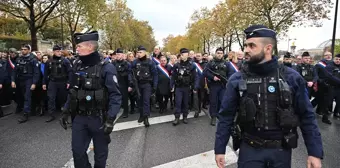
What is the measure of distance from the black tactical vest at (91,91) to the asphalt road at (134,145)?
1.31 meters

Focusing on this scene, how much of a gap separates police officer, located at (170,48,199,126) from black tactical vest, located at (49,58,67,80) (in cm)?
320

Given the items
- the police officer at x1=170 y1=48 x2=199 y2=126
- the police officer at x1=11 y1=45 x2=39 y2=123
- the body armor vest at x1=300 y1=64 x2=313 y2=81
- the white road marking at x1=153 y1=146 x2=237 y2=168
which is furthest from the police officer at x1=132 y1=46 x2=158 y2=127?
the body armor vest at x1=300 y1=64 x2=313 y2=81

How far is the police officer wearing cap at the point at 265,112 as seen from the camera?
7.05 ft

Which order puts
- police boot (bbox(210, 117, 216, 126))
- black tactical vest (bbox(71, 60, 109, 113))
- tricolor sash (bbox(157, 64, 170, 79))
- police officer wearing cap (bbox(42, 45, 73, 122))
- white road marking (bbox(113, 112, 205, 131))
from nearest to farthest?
black tactical vest (bbox(71, 60, 109, 113)), white road marking (bbox(113, 112, 205, 131)), police boot (bbox(210, 117, 216, 126)), police officer wearing cap (bbox(42, 45, 73, 122)), tricolor sash (bbox(157, 64, 170, 79))

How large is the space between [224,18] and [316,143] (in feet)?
89.1

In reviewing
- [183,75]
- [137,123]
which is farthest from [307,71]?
[137,123]

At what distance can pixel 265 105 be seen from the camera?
7.15 feet

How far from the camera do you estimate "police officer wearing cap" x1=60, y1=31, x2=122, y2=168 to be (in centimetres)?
317

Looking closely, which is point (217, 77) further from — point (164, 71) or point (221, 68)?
point (164, 71)

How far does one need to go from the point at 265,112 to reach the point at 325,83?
617 cm

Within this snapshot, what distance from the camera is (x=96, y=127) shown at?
3188 mm

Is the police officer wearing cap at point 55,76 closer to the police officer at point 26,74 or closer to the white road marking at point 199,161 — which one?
the police officer at point 26,74

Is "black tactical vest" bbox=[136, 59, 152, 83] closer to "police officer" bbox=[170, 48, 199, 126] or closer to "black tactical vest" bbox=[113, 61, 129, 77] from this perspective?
"police officer" bbox=[170, 48, 199, 126]

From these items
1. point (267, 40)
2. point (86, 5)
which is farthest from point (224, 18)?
point (267, 40)
